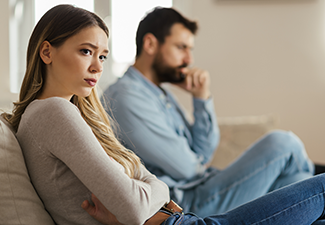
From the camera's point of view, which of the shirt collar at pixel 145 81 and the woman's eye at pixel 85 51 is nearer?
the woman's eye at pixel 85 51

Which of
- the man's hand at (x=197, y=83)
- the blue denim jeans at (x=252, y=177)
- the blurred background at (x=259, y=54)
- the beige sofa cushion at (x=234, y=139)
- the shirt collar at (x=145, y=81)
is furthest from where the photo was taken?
the blurred background at (x=259, y=54)

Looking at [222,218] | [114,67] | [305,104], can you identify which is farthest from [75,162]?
[305,104]

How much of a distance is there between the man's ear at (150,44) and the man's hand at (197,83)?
0.21 metres

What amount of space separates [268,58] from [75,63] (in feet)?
7.54

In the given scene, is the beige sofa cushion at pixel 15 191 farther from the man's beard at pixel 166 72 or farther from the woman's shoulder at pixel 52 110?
the man's beard at pixel 166 72

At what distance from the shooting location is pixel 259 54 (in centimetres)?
266

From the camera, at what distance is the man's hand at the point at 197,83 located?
164 centimetres

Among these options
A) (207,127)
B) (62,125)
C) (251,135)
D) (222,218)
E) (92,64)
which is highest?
(92,64)

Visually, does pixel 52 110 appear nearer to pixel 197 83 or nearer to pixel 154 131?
pixel 154 131

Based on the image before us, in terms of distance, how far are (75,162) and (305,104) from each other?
2.45 meters

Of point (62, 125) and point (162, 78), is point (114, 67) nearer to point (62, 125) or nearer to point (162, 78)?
point (162, 78)

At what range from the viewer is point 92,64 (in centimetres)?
70

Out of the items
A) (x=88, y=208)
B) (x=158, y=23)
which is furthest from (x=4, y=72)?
(x=158, y=23)

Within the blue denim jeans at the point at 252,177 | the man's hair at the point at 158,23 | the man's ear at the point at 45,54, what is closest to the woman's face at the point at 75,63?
the man's ear at the point at 45,54
